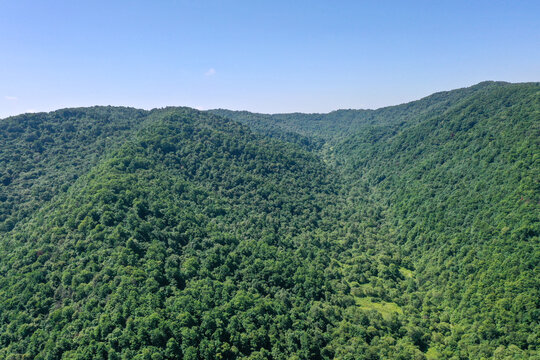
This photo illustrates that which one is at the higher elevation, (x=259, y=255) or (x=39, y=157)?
(x=39, y=157)

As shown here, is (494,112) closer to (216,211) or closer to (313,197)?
(313,197)

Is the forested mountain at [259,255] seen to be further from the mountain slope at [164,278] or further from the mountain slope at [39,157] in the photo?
the mountain slope at [39,157]

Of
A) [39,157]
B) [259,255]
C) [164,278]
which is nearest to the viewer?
[164,278]

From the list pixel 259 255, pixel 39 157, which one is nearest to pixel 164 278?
pixel 259 255

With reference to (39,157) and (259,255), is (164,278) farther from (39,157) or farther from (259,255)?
(39,157)

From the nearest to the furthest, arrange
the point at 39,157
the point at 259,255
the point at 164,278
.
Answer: the point at 164,278, the point at 259,255, the point at 39,157

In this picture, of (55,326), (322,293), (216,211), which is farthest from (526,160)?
(55,326)

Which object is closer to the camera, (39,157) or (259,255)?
(259,255)

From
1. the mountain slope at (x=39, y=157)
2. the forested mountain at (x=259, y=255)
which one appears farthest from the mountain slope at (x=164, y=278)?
the mountain slope at (x=39, y=157)

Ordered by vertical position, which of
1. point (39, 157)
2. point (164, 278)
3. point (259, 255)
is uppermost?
point (39, 157)
